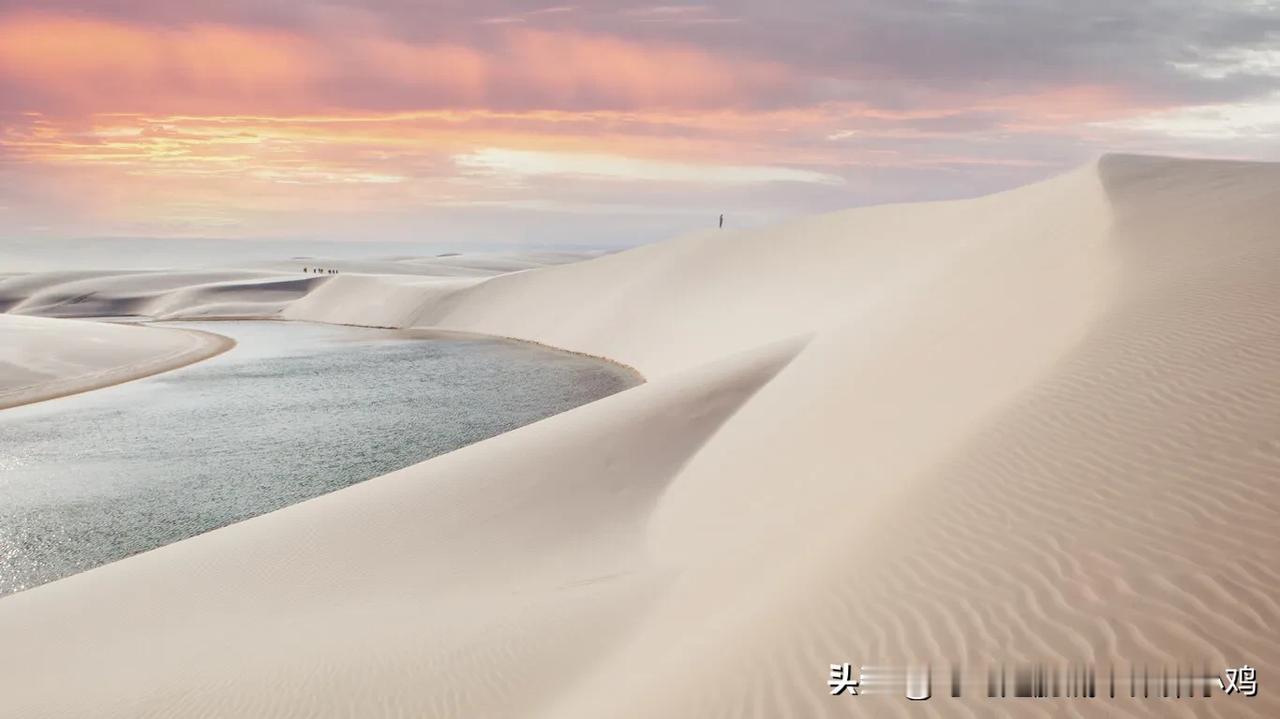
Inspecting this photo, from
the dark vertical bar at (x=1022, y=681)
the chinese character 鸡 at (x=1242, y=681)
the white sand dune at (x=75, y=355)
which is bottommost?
the dark vertical bar at (x=1022, y=681)

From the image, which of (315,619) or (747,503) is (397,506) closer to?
(315,619)

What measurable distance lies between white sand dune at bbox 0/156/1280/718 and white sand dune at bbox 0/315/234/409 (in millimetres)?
20666

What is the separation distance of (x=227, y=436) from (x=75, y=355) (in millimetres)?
17130

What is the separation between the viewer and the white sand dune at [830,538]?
4566mm

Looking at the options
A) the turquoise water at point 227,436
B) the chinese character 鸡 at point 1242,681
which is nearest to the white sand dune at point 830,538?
the chinese character 鸡 at point 1242,681

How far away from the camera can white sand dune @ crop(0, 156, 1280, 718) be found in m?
4.57

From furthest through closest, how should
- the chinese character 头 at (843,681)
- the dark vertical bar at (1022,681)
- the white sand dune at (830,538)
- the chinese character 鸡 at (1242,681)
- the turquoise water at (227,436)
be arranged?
the turquoise water at (227,436), the white sand dune at (830,538), the chinese character 头 at (843,681), the dark vertical bar at (1022,681), the chinese character 鸡 at (1242,681)

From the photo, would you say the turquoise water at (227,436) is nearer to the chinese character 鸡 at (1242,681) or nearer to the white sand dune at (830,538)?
the white sand dune at (830,538)

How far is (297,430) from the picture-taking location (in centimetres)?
2125

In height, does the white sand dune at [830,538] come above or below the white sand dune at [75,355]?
below

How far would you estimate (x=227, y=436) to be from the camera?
20.4 metres

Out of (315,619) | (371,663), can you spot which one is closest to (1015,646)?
(371,663)

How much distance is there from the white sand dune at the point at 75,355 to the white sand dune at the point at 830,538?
20666 millimetres

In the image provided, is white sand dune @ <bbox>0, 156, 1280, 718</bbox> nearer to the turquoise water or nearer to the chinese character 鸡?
the chinese character 鸡
